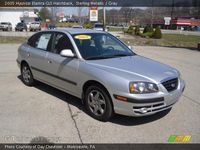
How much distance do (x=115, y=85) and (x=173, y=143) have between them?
1284mm

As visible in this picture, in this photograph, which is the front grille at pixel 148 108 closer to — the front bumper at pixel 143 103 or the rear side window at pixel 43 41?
the front bumper at pixel 143 103

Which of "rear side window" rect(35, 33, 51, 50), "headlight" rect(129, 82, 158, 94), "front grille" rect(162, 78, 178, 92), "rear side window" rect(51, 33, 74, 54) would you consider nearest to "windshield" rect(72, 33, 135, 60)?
"rear side window" rect(51, 33, 74, 54)

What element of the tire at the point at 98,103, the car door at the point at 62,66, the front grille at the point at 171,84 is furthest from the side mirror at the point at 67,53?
the front grille at the point at 171,84

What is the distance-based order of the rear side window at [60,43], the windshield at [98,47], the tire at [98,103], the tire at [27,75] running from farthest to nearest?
the tire at [27,75], the rear side window at [60,43], the windshield at [98,47], the tire at [98,103]

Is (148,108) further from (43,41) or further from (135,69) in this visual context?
(43,41)

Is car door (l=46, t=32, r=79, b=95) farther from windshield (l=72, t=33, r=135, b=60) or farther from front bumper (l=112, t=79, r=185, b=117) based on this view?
front bumper (l=112, t=79, r=185, b=117)

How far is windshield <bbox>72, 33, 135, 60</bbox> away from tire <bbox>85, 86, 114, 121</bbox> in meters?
0.72

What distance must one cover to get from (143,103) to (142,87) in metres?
0.26

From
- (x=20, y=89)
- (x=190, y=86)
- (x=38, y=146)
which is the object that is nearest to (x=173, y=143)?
(x=38, y=146)

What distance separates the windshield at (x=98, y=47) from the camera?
4891 mm

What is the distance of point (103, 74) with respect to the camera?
419 cm

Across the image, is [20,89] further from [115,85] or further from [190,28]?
[190,28]

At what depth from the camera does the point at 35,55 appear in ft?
19.6

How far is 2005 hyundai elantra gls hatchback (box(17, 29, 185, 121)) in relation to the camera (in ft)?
13.0
